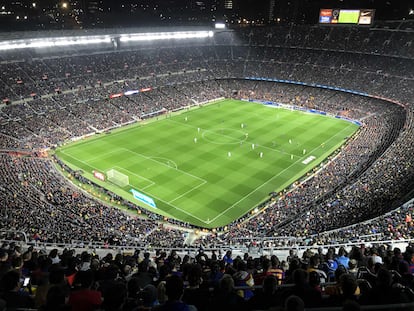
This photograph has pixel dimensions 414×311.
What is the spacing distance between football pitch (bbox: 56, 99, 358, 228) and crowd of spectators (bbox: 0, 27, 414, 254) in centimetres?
249

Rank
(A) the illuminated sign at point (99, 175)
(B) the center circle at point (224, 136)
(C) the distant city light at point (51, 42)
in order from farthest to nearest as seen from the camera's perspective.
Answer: (C) the distant city light at point (51, 42)
(B) the center circle at point (224, 136)
(A) the illuminated sign at point (99, 175)

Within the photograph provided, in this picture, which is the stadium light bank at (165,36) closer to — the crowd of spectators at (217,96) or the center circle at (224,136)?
the crowd of spectators at (217,96)

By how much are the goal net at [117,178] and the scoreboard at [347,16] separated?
188 feet

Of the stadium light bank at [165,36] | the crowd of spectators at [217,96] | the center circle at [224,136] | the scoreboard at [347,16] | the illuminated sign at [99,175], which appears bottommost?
the center circle at [224,136]

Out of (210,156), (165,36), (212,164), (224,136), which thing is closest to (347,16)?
(165,36)

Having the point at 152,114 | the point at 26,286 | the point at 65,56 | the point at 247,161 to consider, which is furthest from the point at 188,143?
the point at 26,286

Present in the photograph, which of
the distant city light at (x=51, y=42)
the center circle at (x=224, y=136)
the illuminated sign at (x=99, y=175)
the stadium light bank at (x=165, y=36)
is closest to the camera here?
the illuminated sign at (x=99, y=175)

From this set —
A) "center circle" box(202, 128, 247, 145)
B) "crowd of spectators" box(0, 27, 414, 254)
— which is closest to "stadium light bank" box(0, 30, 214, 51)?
"crowd of spectators" box(0, 27, 414, 254)

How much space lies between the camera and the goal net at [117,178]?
3753cm

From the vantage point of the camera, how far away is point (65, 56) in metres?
68.1

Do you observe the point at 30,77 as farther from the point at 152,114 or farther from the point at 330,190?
the point at 330,190

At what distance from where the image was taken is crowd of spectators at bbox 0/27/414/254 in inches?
1019

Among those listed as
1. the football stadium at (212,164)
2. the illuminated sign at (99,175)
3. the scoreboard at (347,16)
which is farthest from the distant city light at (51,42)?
the scoreboard at (347,16)

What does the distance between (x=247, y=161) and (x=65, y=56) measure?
45185mm
